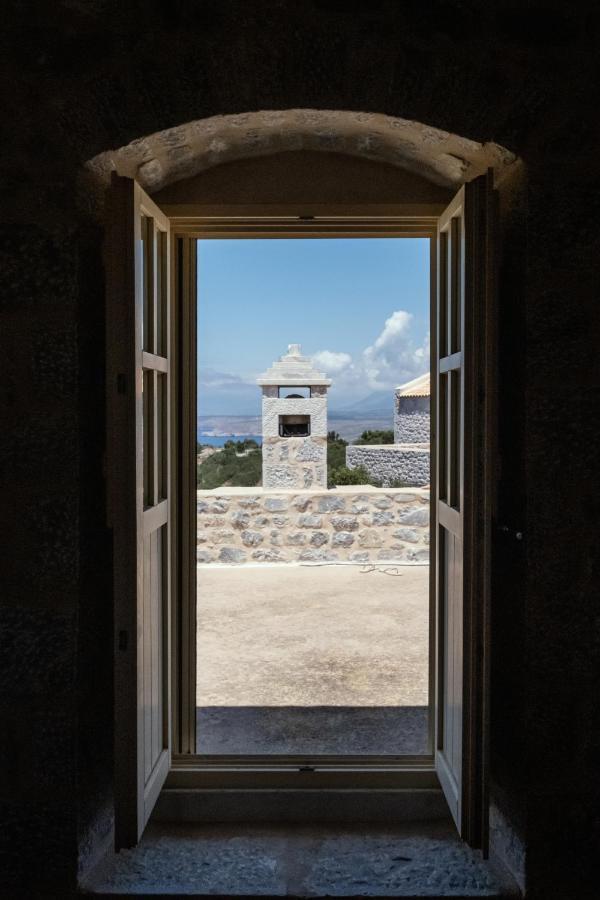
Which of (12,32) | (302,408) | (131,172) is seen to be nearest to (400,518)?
(302,408)

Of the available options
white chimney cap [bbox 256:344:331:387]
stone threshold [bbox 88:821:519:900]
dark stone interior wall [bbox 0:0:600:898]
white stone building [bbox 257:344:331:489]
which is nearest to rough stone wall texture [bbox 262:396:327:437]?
white stone building [bbox 257:344:331:489]

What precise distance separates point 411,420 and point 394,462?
438 centimetres

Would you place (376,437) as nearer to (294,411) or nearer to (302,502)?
(294,411)

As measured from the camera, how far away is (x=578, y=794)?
192cm

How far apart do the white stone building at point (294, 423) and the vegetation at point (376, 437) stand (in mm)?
12236

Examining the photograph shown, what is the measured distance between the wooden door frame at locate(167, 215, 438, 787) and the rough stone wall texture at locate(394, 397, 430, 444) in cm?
1646

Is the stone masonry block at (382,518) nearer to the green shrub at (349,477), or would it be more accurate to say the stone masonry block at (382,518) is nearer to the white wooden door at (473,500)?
the white wooden door at (473,500)

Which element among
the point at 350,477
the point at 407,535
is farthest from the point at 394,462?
the point at 407,535

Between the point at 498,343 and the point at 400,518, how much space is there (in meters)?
4.96

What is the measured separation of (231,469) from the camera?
55.7 ft

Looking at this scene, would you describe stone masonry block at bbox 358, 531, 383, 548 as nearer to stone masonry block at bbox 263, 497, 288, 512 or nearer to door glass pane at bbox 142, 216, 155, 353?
stone masonry block at bbox 263, 497, 288, 512

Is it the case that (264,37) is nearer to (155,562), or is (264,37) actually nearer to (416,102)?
(416,102)

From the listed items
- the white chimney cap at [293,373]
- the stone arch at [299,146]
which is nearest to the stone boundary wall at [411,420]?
the white chimney cap at [293,373]

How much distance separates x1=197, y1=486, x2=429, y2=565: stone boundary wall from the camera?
22.4ft
